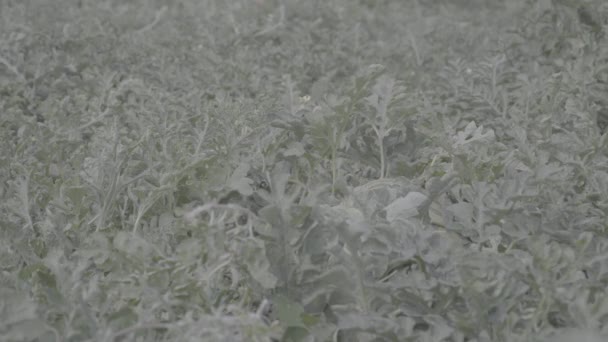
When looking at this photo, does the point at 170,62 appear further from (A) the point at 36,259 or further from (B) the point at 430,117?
(A) the point at 36,259

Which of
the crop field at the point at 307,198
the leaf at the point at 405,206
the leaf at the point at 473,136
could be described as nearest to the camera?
the crop field at the point at 307,198

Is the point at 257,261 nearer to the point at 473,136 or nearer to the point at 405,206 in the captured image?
the point at 405,206

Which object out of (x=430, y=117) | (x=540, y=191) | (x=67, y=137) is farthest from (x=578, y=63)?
(x=67, y=137)

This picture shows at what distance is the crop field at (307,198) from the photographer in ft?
6.38

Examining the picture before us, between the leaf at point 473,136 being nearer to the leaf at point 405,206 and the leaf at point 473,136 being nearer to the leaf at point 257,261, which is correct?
the leaf at point 405,206

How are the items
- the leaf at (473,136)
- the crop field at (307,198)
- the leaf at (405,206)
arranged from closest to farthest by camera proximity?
the crop field at (307,198)
the leaf at (405,206)
the leaf at (473,136)

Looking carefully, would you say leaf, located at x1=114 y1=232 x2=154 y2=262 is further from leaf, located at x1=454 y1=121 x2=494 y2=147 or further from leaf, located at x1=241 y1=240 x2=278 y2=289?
leaf, located at x1=454 y1=121 x2=494 y2=147

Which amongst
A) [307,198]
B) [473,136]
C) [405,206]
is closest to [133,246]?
[307,198]

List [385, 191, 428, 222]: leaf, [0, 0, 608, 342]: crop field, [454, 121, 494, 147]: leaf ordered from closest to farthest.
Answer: [0, 0, 608, 342]: crop field → [385, 191, 428, 222]: leaf → [454, 121, 494, 147]: leaf

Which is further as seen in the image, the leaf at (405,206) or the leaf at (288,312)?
the leaf at (405,206)

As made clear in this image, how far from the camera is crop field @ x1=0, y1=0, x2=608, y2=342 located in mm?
1945

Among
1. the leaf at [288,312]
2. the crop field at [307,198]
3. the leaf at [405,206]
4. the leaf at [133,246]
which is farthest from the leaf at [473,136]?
the leaf at [133,246]

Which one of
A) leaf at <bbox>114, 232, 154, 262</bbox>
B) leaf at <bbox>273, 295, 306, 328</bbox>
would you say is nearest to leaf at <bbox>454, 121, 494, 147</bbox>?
leaf at <bbox>273, 295, 306, 328</bbox>

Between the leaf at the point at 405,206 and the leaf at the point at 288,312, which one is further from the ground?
the leaf at the point at 288,312
